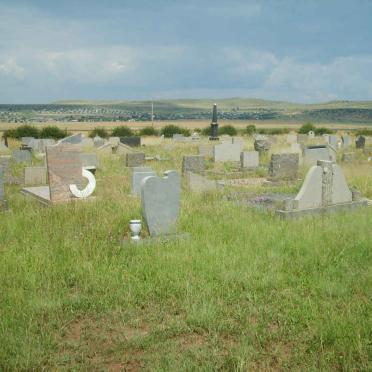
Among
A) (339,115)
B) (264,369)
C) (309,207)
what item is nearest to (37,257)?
(264,369)

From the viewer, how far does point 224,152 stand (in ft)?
69.7

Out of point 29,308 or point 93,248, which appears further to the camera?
point 93,248

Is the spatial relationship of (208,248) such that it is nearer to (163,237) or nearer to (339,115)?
(163,237)

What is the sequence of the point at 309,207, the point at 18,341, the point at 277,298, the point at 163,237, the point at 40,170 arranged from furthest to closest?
1. the point at 40,170
2. the point at 309,207
3. the point at 163,237
4. the point at 277,298
5. the point at 18,341

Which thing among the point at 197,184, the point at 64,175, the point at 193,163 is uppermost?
the point at 64,175

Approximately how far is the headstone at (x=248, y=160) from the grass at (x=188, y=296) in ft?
34.0

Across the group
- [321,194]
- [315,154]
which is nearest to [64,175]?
[321,194]

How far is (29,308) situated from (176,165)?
15.3 m

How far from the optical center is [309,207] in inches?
384

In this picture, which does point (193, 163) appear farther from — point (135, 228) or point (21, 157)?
point (135, 228)

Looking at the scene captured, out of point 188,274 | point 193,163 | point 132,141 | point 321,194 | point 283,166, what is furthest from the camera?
point 132,141

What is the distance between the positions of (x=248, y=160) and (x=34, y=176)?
8.12 meters

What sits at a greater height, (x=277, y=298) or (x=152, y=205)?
(x=152, y=205)

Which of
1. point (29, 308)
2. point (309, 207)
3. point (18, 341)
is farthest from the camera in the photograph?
point (309, 207)
